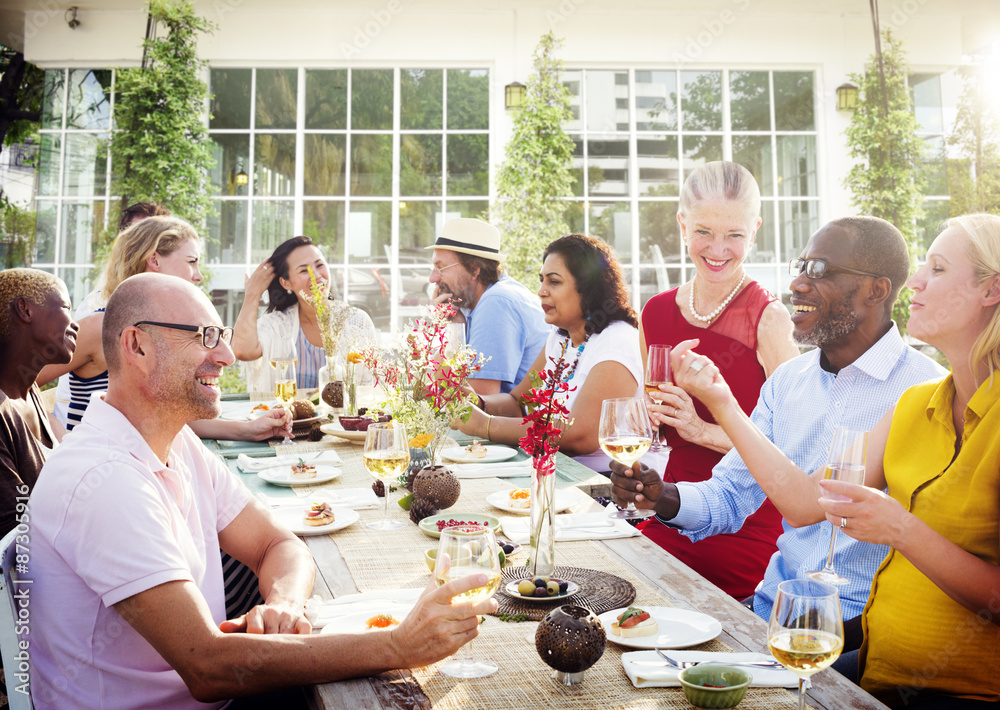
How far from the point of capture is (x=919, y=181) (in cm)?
903

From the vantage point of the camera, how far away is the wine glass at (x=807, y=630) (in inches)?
45.4

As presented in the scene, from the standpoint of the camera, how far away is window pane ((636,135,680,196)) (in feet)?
30.5

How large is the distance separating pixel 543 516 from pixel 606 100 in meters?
8.31

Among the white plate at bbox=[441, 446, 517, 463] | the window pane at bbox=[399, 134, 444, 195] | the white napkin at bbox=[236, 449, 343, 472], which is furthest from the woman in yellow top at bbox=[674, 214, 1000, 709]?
the window pane at bbox=[399, 134, 444, 195]

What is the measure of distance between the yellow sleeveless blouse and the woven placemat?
59 cm

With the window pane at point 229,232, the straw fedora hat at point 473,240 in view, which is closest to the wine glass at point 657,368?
the straw fedora hat at point 473,240

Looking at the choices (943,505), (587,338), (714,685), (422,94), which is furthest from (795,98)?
(714,685)

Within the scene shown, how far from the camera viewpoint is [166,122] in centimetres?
837

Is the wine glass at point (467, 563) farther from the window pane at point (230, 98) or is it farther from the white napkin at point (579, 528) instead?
the window pane at point (230, 98)

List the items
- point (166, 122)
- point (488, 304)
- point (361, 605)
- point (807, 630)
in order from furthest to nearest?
point (166, 122), point (488, 304), point (361, 605), point (807, 630)

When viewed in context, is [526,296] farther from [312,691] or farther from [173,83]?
[173,83]

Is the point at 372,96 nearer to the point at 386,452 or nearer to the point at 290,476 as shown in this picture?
the point at 290,476

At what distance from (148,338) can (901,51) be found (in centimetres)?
948

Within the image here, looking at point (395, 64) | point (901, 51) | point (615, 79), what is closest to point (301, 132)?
point (395, 64)
